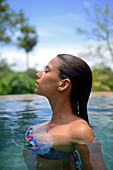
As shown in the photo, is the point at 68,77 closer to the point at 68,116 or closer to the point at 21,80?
the point at 68,116

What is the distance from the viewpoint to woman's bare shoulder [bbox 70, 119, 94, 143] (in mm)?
1666

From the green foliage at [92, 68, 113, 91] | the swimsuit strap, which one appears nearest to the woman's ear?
the swimsuit strap

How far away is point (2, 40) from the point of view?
2155 centimetres

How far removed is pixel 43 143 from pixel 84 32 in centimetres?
2308

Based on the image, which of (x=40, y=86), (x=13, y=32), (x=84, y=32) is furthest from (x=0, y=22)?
(x=40, y=86)

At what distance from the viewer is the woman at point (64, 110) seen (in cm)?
180

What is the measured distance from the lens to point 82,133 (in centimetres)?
167

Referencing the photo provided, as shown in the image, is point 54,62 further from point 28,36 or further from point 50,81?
point 28,36

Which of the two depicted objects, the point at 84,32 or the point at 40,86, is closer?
the point at 40,86

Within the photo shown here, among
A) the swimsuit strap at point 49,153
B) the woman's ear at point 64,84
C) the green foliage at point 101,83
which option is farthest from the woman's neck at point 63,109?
the green foliage at point 101,83

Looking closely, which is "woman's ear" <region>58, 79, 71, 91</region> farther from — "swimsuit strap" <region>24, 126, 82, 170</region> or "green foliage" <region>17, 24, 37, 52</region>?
"green foliage" <region>17, 24, 37, 52</region>

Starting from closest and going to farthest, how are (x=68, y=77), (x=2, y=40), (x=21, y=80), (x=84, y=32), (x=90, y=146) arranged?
(x=90, y=146) < (x=68, y=77) < (x=21, y=80) < (x=2, y=40) < (x=84, y=32)

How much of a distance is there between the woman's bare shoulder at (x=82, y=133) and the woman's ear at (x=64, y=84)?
0.33 m

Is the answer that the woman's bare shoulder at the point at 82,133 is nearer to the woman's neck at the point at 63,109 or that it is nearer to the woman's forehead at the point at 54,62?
the woman's neck at the point at 63,109
